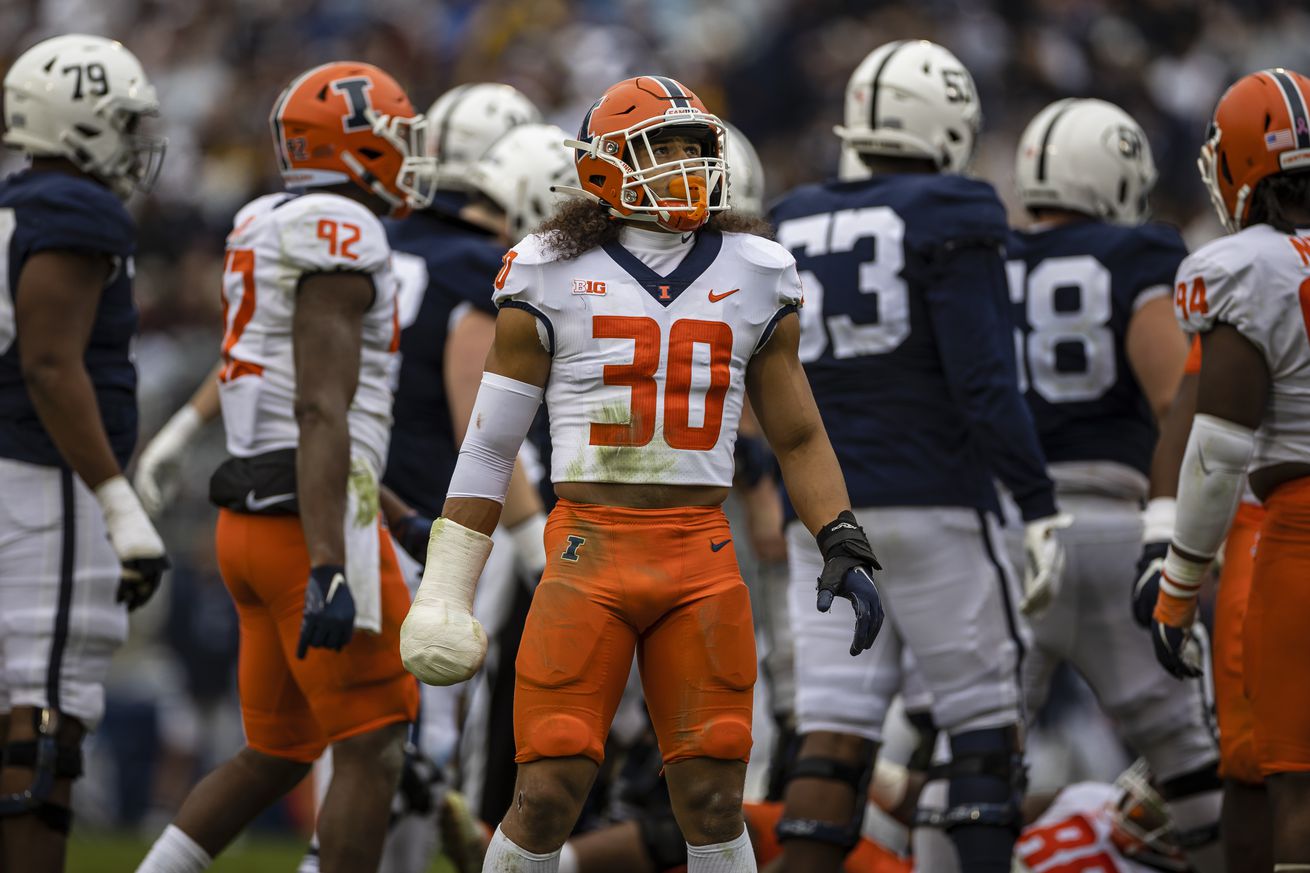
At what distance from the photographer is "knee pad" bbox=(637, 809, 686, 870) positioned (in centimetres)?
596

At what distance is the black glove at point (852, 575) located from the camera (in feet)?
12.6

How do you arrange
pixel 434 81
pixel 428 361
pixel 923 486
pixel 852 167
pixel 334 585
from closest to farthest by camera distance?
pixel 334 585 → pixel 923 486 → pixel 428 361 → pixel 852 167 → pixel 434 81

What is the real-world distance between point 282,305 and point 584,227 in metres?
1.11

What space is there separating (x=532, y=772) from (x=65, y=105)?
106 inches

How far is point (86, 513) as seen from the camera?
5.23m

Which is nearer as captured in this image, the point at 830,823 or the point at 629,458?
the point at 629,458

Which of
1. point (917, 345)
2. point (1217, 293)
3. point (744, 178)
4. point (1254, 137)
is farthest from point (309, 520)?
point (744, 178)

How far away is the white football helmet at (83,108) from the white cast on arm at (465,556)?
1.97 meters

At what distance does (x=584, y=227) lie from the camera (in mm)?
4109

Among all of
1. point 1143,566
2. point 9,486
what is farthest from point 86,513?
point 1143,566

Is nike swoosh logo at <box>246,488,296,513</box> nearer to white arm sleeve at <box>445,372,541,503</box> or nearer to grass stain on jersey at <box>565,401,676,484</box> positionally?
white arm sleeve at <box>445,372,541,503</box>

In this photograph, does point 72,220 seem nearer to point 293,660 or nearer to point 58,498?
point 58,498

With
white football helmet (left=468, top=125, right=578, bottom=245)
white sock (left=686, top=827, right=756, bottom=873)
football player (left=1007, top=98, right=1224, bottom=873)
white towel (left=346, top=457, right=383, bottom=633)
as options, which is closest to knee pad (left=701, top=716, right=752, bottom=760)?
white sock (left=686, top=827, right=756, bottom=873)

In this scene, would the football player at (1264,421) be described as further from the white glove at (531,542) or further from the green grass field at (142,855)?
the green grass field at (142,855)
